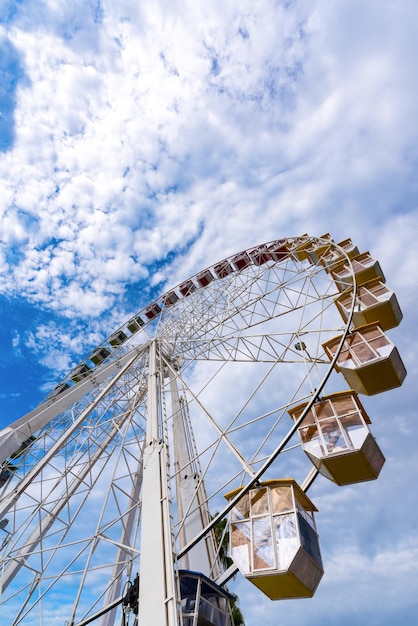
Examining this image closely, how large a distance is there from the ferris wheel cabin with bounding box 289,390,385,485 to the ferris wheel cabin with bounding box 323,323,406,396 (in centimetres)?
120

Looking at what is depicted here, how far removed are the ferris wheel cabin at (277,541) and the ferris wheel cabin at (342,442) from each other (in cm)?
93

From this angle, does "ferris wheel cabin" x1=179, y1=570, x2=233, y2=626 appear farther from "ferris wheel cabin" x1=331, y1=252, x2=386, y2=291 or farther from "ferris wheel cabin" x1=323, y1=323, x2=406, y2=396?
"ferris wheel cabin" x1=331, y1=252, x2=386, y2=291

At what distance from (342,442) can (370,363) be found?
2.56 m

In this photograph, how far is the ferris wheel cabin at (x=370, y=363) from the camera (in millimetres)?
9180

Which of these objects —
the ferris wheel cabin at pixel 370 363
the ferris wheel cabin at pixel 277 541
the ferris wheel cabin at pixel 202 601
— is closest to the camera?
the ferris wheel cabin at pixel 277 541

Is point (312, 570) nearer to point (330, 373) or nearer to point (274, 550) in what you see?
point (274, 550)

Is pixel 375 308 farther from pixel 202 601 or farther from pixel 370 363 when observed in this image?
pixel 202 601

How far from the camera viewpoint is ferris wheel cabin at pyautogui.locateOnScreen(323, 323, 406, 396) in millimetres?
9180

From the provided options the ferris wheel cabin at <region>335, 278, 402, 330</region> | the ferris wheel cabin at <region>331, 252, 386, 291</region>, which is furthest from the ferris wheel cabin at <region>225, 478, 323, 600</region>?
the ferris wheel cabin at <region>331, 252, 386, 291</region>

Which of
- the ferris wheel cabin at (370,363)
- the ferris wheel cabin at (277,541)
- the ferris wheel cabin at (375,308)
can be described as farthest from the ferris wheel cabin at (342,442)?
the ferris wheel cabin at (375,308)

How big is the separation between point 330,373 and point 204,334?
24.4 ft

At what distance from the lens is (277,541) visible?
613 cm

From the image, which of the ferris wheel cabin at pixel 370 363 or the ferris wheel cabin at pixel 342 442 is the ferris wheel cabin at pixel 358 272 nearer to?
the ferris wheel cabin at pixel 370 363

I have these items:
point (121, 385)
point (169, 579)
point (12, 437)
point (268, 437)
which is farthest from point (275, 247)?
point (169, 579)
